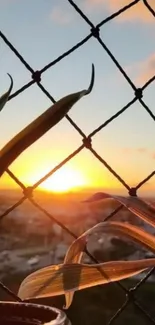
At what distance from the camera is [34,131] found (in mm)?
508

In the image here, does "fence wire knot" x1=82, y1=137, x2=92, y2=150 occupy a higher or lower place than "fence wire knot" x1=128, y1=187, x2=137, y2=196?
higher

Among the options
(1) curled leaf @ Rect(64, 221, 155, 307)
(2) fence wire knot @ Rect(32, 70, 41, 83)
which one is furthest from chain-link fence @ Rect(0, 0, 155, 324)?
(1) curled leaf @ Rect(64, 221, 155, 307)

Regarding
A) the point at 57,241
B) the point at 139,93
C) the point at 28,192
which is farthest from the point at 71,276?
the point at 57,241

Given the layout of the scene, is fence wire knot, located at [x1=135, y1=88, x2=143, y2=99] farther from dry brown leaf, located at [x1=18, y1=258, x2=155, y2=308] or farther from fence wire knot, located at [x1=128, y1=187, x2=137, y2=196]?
dry brown leaf, located at [x1=18, y1=258, x2=155, y2=308]

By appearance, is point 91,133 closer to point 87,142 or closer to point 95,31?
point 87,142

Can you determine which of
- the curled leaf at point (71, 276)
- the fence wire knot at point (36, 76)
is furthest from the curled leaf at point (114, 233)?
the fence wire knot at point (36, 76)

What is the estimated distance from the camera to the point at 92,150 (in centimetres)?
80

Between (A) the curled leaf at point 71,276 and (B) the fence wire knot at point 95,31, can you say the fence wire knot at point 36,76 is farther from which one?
(A) the curled leaf at point 71,276

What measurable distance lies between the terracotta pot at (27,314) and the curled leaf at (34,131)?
10 centimetres

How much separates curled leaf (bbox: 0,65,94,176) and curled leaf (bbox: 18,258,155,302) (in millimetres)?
91

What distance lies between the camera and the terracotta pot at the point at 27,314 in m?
0.46

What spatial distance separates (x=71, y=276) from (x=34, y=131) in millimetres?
120

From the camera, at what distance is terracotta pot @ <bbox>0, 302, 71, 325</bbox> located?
1.51 ft

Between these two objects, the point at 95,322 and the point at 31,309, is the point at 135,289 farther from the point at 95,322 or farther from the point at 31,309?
the point at 95,322
